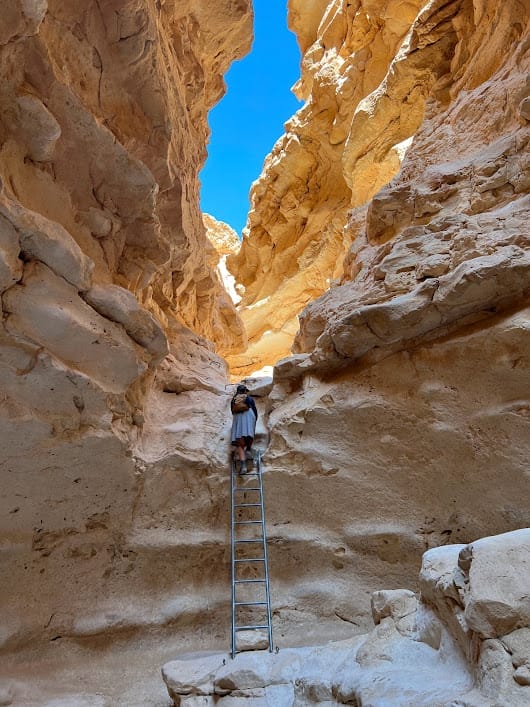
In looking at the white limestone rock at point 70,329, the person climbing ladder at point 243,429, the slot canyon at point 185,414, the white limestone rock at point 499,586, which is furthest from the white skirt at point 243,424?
the white limestone rock at point 499,586

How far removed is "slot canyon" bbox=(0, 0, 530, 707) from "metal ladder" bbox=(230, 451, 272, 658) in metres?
0.13

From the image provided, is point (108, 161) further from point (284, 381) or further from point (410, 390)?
point (410, 390)

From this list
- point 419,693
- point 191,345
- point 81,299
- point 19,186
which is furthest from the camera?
point 191,345

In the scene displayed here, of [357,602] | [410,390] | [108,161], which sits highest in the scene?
[108,161]

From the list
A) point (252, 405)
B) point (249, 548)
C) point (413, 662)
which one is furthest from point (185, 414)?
point (413, 662)

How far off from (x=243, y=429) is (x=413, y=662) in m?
2.98

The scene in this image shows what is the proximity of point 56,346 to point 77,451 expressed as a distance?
0.99m

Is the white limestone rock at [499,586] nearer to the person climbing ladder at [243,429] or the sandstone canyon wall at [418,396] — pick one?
the sandstone canyon wall at [418,396]

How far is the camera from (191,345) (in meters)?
7.58

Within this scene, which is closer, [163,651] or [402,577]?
[163,651]

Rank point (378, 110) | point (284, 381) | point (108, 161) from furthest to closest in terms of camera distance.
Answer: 1. point (378, 110)
2. point (284, 381)
3. point (108, 161)

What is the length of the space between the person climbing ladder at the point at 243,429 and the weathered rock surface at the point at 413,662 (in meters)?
1.77

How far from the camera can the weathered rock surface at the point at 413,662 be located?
81.4 inches

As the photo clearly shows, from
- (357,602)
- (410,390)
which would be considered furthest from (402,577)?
(410,390)
